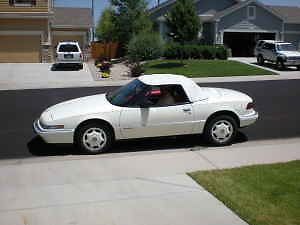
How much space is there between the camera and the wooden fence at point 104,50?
39.9 metres

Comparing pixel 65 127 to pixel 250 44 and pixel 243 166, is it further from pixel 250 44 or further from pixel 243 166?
pixel 250 44

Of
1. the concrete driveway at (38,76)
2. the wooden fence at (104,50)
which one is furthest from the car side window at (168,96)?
the wooden fence at (104,50)

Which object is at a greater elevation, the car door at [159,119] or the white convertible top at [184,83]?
the white convertible top at [184,83]

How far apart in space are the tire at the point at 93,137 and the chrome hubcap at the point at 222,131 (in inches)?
84.6

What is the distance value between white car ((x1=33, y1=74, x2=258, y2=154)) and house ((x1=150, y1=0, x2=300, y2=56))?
95.1 ft

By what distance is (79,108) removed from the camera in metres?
9.23

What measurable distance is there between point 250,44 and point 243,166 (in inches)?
1383

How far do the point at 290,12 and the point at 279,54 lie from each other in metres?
16.5

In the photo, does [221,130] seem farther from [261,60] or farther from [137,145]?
[261,60]

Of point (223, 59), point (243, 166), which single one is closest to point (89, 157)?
point (243, 166)

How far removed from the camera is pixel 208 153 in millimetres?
8859

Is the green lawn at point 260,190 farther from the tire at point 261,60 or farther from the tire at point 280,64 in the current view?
the tire at point 261,60

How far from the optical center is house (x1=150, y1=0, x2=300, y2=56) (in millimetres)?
39000

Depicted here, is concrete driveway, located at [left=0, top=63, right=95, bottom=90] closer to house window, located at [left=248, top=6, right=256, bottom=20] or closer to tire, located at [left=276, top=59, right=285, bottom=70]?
tire, located at [left=276, top=59, right=285, bottom=70]
